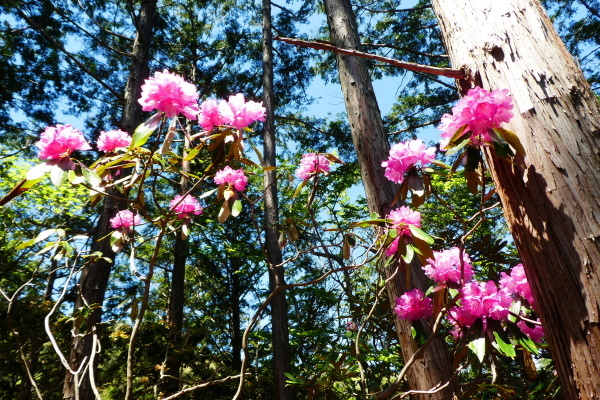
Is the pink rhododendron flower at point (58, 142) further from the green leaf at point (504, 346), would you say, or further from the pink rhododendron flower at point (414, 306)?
the green leaf at point (504, 346)

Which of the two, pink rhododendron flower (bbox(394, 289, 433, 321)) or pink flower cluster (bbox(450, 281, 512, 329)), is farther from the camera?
pink rhododendron flower (bbox(394, 289, 433, 321))

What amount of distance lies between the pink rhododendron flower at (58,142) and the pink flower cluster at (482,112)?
1.30 meters

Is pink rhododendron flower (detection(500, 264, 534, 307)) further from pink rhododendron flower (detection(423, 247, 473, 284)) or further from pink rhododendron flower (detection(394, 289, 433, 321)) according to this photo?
pink rhododendron flower (detection(394, 289, 433, 321))

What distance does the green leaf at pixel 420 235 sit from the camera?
1.21m

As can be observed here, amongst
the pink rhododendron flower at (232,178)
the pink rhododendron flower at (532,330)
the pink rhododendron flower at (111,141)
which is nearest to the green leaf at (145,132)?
the pink rhododendron flower at (111,141)

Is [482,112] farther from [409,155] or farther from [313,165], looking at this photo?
[313,165]

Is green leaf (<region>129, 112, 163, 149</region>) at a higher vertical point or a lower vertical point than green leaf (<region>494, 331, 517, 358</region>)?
higher

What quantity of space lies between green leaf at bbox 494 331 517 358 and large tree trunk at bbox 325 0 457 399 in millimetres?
473

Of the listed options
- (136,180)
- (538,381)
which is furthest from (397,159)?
(538,381)

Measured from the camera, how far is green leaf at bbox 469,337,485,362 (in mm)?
1099

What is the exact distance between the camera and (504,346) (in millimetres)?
1093

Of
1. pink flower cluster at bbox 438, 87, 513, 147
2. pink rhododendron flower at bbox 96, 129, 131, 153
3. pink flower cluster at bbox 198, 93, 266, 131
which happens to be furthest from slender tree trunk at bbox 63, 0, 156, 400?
pink flower cluster at bbox 438, 87, 513, 147

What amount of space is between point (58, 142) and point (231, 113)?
0.64 m

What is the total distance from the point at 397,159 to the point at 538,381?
5.03 feet
